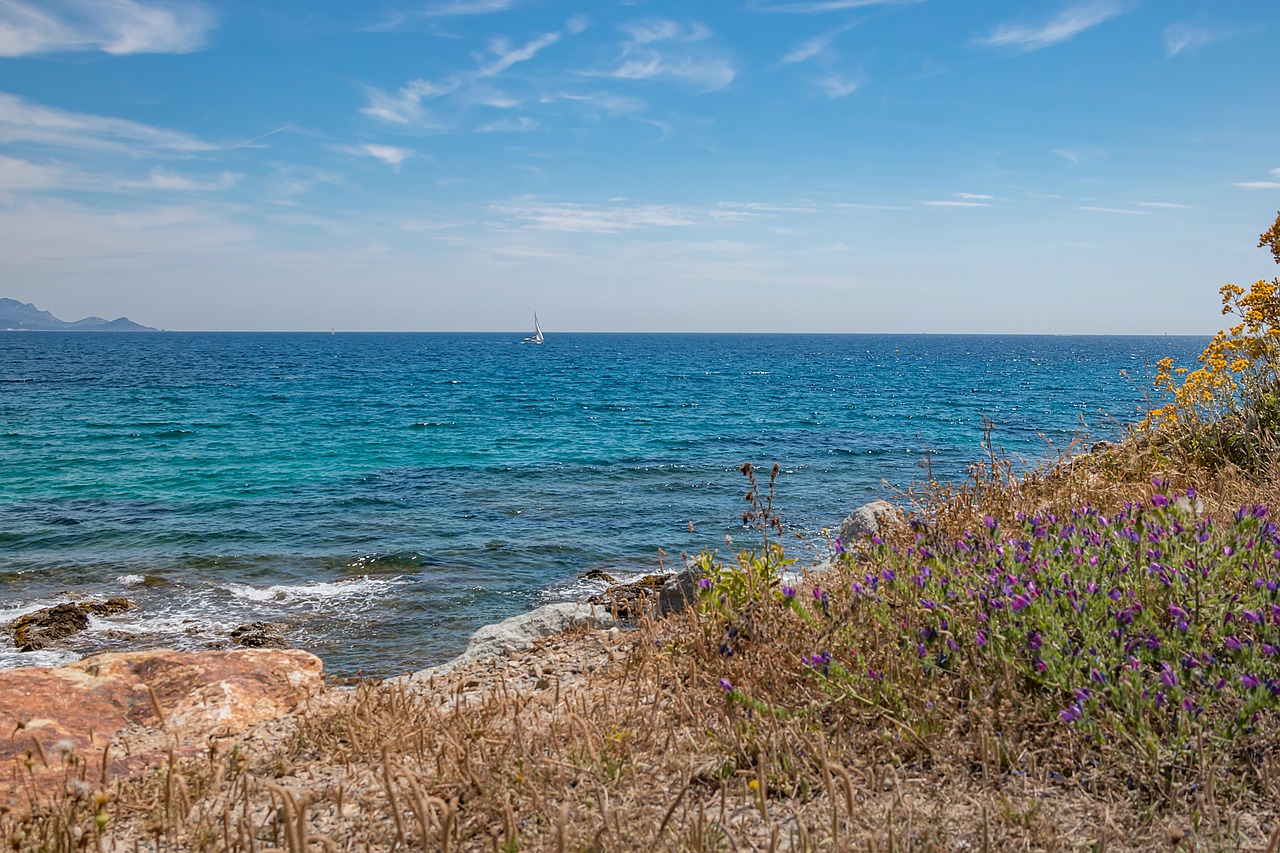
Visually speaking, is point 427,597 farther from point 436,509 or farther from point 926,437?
point 926,437

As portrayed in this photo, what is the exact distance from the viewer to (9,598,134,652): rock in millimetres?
10672

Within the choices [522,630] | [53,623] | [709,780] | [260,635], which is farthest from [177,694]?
[53,623]

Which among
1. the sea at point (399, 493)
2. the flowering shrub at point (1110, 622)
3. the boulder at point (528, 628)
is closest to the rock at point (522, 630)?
the boulder at point (528, 628)

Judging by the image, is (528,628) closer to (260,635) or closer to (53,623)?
(260,635)

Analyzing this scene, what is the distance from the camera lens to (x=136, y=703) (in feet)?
15.9

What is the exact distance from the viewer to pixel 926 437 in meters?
30.5

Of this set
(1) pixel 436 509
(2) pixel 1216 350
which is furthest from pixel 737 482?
(2) pixel 1216 350

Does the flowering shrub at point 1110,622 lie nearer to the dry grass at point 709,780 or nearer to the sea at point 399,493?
the dry grass at point 709,780

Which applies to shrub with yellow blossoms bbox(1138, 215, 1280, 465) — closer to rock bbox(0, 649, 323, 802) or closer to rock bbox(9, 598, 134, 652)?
rock bbox(0, 649, 323, 802)

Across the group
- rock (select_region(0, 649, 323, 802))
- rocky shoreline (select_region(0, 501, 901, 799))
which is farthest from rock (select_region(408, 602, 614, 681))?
rock (select_region(0, 649, 323, 802))

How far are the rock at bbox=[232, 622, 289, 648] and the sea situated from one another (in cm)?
28

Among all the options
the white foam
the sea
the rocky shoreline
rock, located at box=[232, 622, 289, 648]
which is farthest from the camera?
the white foam

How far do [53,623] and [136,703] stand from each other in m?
8.42

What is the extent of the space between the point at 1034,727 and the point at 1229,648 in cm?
79
